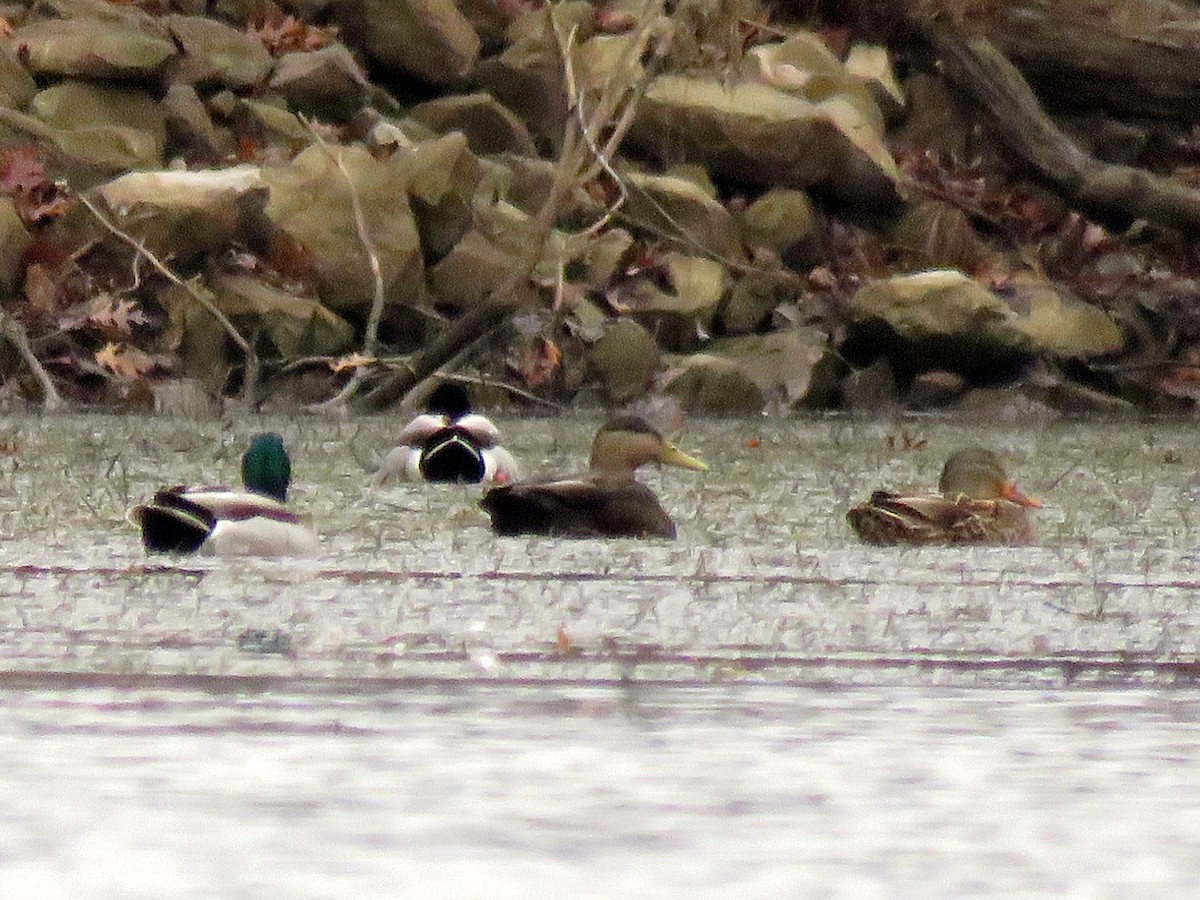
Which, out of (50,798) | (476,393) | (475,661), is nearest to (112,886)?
(50,798)

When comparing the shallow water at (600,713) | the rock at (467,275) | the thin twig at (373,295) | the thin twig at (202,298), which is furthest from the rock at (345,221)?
the shallow water at (600,713)

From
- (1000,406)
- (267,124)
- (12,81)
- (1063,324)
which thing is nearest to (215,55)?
(267,124)

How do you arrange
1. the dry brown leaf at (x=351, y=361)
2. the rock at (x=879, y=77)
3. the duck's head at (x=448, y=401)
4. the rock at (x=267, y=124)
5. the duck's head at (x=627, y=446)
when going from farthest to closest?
the rock at (x=879, y=77) < the rock at (x=267, y=124) < the dry brown leaf at (x=351, y=361) < the duck's head at (x=448, y=401) < the duck's head at (x=627, y=446)

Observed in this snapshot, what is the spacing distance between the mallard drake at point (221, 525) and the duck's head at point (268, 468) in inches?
54.7

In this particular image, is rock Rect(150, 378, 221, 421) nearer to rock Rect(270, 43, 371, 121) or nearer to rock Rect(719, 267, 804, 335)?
rock Rect(270, 43, 371, 121)

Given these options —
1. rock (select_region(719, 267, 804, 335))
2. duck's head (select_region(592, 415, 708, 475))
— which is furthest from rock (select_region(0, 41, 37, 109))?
duck's head (select_region(592, 415, 708, 475))

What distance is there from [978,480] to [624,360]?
760 cm

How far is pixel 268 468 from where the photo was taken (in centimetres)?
1161

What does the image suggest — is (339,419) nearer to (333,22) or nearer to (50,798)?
(333,22)

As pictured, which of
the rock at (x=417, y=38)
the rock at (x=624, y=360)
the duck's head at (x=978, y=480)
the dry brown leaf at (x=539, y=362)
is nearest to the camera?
the duck's head at (x=978, y=480)

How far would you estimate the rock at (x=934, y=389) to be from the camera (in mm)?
19188

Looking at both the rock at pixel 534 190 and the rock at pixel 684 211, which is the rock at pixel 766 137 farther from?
the rock at pixel 534 190

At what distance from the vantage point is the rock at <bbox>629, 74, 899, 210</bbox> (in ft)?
65.8

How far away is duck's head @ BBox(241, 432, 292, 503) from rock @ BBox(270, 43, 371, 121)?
8.67m
